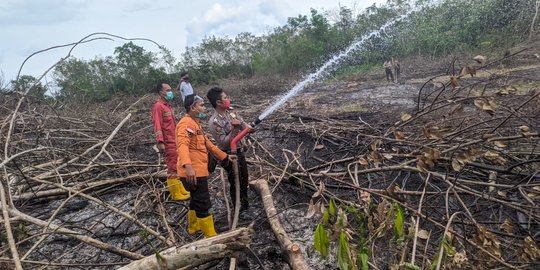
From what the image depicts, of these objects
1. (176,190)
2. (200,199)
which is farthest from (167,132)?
(200,199)

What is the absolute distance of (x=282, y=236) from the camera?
2939mm

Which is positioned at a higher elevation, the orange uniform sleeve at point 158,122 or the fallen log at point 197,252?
the orange uniform sleeve at point 158,122

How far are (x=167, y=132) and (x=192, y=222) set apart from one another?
4.12 feet

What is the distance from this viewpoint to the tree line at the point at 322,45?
19.8 metres

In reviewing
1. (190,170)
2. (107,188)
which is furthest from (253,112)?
(190,170)

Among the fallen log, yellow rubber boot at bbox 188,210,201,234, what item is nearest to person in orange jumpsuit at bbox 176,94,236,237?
yellow rubber boot at bbox 188,210,201,234

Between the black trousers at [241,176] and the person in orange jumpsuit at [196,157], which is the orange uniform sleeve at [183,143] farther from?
the black trousers at [241,176]

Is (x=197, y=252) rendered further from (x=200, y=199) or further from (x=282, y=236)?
(x=200, y=199)

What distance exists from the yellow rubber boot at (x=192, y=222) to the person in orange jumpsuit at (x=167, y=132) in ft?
2.17

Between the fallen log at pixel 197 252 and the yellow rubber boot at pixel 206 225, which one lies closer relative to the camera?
the fallen log at pixel 197 252

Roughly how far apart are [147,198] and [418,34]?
22466 millimetres

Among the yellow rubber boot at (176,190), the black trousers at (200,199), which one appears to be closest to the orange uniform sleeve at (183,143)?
the black trousers at (200,199)

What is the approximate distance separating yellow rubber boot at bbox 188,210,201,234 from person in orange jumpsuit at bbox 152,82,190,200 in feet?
2.17

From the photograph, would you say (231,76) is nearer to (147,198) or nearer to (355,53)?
(355,53)
